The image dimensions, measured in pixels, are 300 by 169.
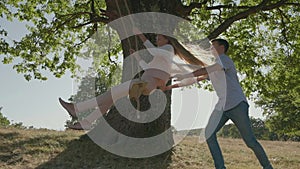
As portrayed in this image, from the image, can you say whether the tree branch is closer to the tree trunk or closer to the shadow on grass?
the tree trunk

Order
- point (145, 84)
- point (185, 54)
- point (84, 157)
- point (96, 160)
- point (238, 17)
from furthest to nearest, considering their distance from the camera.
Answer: point (238, 17) < point (84, 157) < point (96, 160) < point (185, 54) < point (145, 84)

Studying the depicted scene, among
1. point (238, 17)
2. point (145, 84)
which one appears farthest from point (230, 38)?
point (145, 84)

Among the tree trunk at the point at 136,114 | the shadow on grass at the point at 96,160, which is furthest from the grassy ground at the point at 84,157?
the tree trunk at the point at 136,114

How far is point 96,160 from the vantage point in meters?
8.05

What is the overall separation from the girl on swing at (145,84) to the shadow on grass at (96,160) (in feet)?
7.52

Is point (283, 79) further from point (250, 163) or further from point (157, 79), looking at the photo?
point (157, 79)

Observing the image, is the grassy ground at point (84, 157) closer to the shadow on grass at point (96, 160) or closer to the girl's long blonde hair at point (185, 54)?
the shadow on grass at point (96, 160)

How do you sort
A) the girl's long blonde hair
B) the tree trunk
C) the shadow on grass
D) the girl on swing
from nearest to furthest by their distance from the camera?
the girl on swing < the girl's long blonde hair < the shadow on grass < the tree trunk

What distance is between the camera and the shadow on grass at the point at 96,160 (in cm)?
768

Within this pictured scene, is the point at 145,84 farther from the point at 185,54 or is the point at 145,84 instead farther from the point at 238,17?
the point at 238,17

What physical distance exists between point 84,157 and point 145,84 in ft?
11.6

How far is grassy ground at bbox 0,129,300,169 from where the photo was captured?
7.75m

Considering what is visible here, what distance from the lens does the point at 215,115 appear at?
5465 millimetres

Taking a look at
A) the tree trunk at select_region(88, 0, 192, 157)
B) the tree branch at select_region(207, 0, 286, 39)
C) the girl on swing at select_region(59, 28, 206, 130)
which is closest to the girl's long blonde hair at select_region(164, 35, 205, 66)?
the girl on swing at select_region(59, 28, 206, 130)
